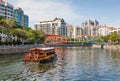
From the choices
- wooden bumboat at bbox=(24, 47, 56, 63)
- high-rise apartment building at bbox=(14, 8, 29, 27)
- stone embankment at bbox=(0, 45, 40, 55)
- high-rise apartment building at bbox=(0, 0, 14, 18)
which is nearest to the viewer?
wooden bumboat at bbox=(24, 47, 56, 63)

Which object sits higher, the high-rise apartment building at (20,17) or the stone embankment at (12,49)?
the high-rise apartment building at (20,17)

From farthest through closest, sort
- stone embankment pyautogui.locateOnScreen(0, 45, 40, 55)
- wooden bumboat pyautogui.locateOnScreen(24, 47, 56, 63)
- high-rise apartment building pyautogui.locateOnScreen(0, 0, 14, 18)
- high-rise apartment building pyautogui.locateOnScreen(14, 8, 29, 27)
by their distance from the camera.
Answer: high-rise apartment building pyautogui.locateOnScreen(14, 8, 29, 27) < high-rise apartment building pyautogui.locateOnScreen(0, 0, 14, 18) < stone embankment pyautogui.locateOnScreen(0, 45, 40, 55) < wooden bumboat pyautogui.locateOnScreen(24, 47, 56, 63)

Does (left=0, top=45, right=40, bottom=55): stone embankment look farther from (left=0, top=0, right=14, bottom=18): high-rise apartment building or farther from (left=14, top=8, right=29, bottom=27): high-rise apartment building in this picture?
(left=14, top=8, right=29, bottom=27): high-rise apartment building

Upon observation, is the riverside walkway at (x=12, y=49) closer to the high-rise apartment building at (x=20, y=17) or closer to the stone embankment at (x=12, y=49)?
the stone embankment at (x=12, y=49)

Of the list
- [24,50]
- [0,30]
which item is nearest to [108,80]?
[24,50]

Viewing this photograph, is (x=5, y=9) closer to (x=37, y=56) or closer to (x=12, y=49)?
(x=12, y=49)

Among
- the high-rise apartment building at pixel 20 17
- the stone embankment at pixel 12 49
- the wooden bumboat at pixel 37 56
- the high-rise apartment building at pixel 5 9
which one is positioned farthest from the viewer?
the high-rise apartment building at pixel 20 17

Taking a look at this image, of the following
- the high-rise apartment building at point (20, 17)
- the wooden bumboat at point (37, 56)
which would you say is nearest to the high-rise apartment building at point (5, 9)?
the high-rise apartment building at point (20, 17)

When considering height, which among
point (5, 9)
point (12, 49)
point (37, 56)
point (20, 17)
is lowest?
point (37, 56)

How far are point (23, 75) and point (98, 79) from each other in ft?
30.2

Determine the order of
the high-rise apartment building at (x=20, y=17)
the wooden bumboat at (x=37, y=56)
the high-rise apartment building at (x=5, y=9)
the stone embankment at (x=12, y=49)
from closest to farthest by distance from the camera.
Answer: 1. the wooden bumboat at (x=37, y=56)
2. the stone embankment at (x=12, y=49)
3. the high-rise apartment building at (x=5, y=9)
4. the high-rise apartment building at (x=20, y=17)

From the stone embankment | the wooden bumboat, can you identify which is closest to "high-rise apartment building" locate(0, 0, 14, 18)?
the stone embankment

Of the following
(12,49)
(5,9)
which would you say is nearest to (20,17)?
(5,9)

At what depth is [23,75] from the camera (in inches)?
1287
